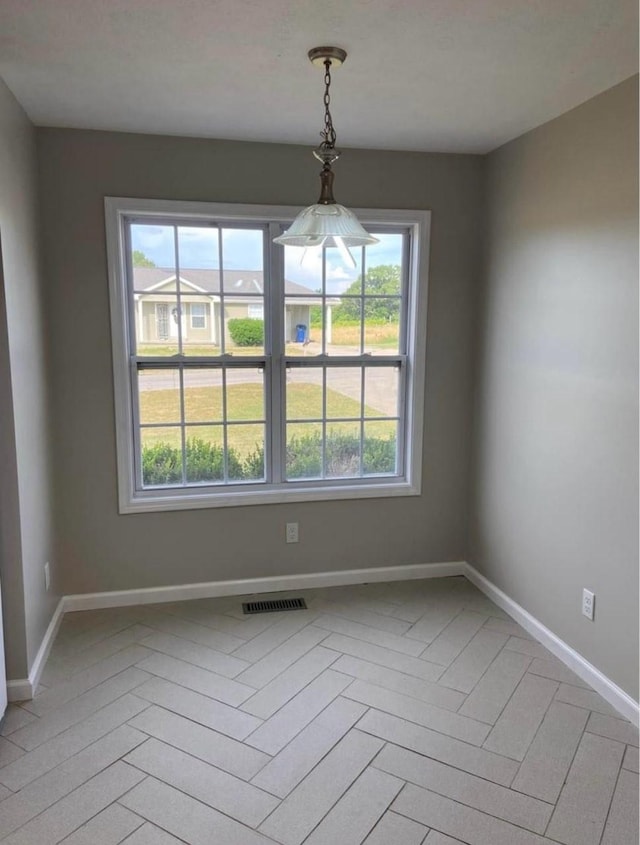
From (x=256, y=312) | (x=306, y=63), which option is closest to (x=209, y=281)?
(x=256, y=312)

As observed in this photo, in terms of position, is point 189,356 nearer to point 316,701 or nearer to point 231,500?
point 231,500

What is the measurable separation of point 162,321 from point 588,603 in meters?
2.50

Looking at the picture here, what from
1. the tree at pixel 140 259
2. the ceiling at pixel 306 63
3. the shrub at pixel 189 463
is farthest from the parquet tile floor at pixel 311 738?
the ceiling at pixel 306 63

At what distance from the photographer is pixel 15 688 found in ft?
8.00

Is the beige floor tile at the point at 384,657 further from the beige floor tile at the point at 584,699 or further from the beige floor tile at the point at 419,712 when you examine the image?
the beige floor tile at the point at 584,699

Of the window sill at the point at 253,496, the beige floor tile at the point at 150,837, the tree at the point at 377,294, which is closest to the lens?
the beige floor tile at the point at 150,837

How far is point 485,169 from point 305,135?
42.2 inches

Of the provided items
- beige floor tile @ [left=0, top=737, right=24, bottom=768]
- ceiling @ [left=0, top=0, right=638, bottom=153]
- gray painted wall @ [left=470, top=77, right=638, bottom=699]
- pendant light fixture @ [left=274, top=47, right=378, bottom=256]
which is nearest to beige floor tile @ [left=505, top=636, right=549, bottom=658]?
gray painted wall @ [left=470, top=77, right=638, bottom=699]

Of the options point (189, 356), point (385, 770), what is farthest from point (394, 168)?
point (385, 770)

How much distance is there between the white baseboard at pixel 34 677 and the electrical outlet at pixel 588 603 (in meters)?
2.37

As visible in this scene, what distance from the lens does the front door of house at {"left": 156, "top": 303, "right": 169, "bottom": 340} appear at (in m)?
3.22

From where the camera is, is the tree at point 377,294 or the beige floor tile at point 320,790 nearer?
the beige floor tile at point 320,790

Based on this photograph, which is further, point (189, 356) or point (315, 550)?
point (315, 550)

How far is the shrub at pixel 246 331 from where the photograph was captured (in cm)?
332
